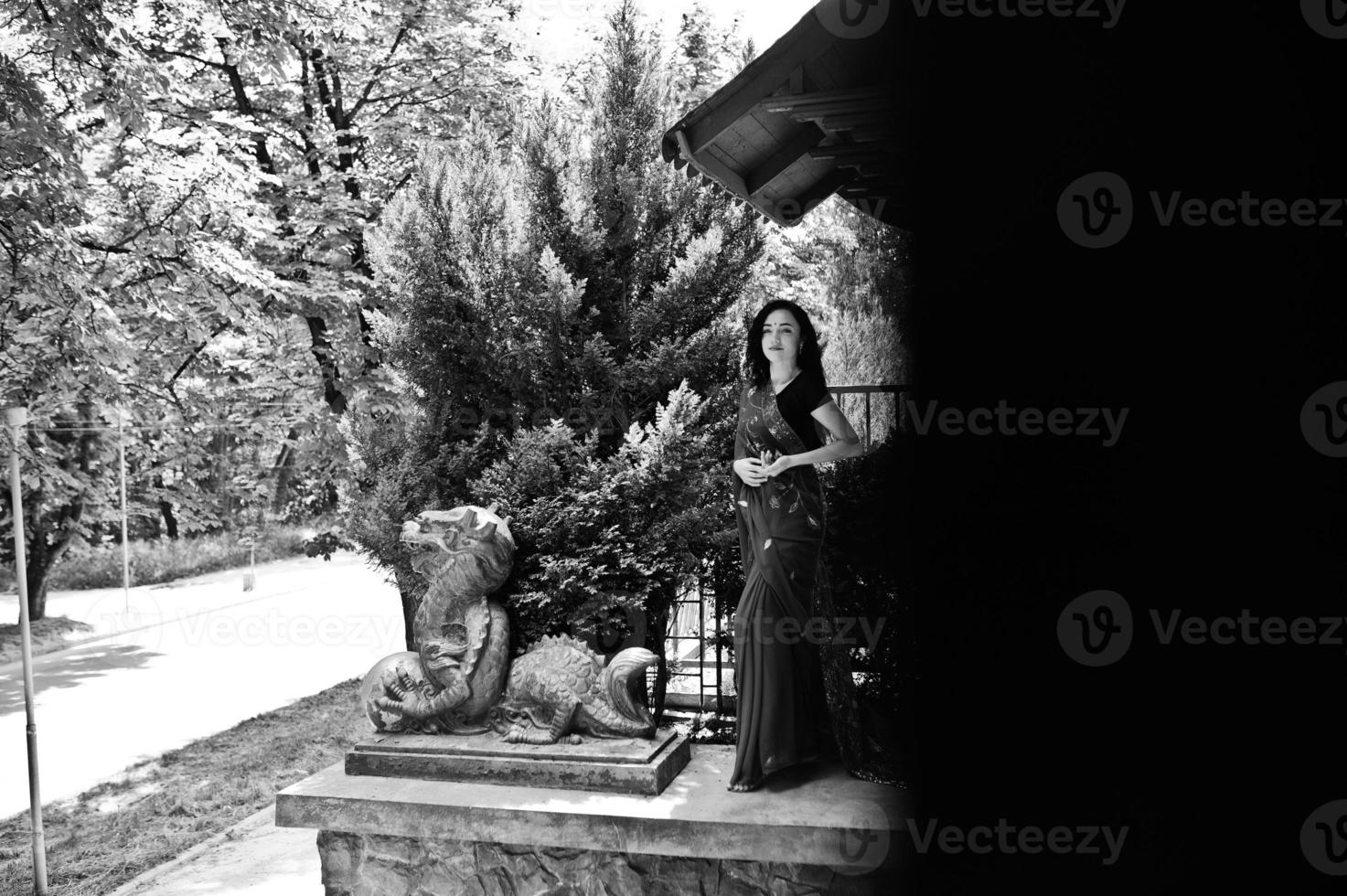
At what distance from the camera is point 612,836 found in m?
4.73

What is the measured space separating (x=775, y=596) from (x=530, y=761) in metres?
1.45

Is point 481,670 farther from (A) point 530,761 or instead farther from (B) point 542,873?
(B) point 542,873

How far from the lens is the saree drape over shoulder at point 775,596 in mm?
4816

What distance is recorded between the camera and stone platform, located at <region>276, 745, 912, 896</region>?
4566 millimetres

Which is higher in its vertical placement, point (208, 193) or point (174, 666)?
point (208, 193)

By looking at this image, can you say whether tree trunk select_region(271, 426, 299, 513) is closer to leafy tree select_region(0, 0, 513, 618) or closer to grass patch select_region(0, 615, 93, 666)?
grass patch select_region(0, 615, 93, 666)

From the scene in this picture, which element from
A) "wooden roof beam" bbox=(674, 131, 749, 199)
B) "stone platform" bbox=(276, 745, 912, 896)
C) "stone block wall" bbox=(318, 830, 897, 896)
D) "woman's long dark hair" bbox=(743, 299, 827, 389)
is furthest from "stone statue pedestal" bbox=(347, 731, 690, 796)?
"wooden roof beam" bbox=(674, 131, 749, 199)

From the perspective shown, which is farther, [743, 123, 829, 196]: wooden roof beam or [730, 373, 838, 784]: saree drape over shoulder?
[743, 123, 829, 196]: wooden roof beam

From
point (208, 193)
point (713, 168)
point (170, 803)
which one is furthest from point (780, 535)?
point (208, 193)

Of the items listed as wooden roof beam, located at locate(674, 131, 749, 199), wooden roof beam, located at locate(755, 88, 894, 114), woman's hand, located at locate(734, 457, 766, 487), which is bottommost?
woman's hand, located at locate(734, 457, 766, 487)

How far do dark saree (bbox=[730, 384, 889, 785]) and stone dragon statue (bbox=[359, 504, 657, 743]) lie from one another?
667mm

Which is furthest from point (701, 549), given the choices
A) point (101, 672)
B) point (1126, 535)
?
point (101, 672)

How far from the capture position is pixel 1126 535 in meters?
3.72

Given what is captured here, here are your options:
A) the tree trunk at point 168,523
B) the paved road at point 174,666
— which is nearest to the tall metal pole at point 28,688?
the paved road at point 174,666
